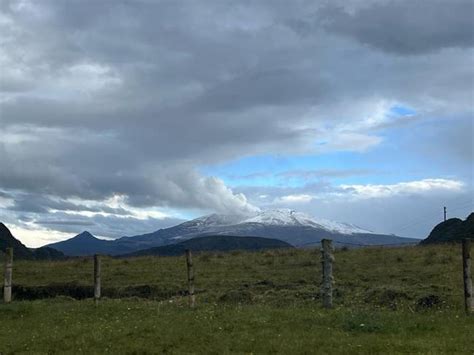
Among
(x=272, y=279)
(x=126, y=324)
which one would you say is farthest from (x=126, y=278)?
(x=126, y=324)

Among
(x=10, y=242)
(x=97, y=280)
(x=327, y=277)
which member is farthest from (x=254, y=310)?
(x=10, y=242)

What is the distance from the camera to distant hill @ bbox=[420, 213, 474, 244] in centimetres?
7482

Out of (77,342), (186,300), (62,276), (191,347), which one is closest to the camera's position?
(191,347)

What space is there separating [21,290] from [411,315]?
873 inches

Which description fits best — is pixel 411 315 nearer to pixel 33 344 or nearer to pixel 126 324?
pixel 126 324

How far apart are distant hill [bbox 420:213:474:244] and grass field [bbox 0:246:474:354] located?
39117 millimetres

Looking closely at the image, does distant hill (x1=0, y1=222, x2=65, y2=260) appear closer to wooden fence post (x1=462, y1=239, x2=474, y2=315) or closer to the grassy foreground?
the grassy foreground

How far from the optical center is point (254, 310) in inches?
762

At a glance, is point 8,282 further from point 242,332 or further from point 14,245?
point 14,245

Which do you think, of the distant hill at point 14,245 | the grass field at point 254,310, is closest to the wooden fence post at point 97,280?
the grass field at point 254,310

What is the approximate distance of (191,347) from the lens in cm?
1452

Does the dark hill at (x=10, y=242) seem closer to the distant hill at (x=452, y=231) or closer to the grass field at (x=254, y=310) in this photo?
the distant hill at (x=452, y=231)

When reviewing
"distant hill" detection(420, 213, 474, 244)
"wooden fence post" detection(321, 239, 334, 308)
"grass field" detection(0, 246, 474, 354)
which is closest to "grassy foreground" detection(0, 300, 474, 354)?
"grass field" detection(0, 246, 474, 354)

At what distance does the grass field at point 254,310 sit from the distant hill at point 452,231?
39117 millimetres
